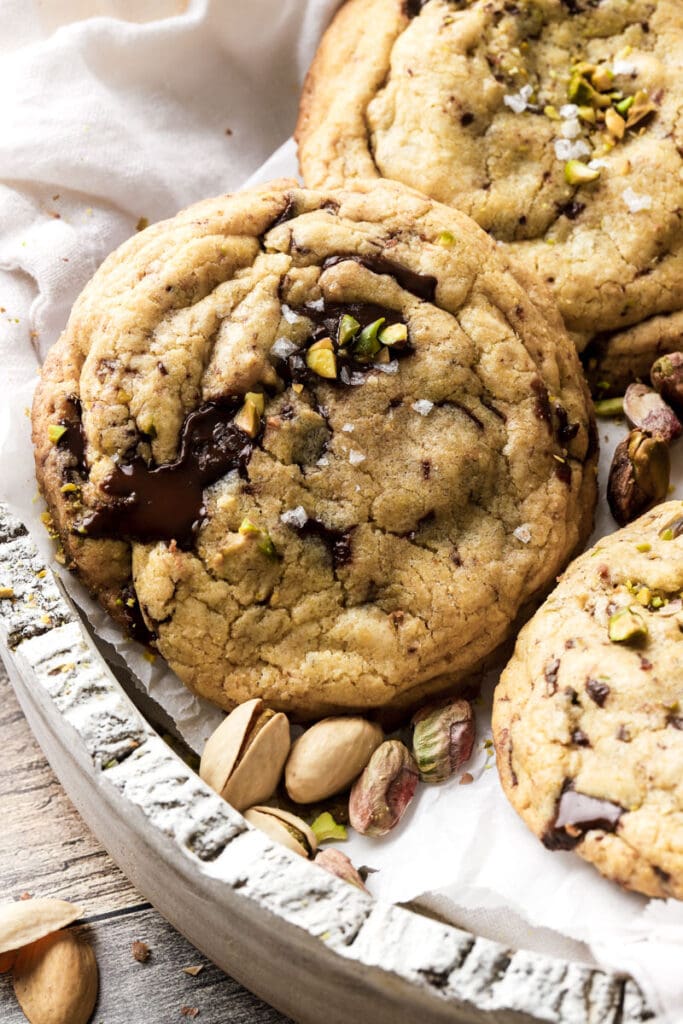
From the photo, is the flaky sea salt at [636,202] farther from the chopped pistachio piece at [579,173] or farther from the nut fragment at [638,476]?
the nut fragment at [638,476]

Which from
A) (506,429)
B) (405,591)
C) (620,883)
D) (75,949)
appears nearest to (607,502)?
(506,429)

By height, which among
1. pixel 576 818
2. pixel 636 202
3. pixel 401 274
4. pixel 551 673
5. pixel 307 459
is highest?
pixel 636 202

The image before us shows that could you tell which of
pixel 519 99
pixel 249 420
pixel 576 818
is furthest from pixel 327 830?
pixel 519 99

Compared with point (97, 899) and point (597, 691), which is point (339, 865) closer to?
point (597, 691)

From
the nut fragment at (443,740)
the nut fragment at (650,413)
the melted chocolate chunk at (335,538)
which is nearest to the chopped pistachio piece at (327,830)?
the nut fragment at (443,740)

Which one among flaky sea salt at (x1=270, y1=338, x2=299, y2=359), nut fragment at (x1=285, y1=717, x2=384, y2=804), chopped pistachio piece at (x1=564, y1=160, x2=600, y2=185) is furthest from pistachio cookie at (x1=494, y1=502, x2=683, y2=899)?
chopped pistachio piece at (x1=564, y1=160, x2=600, y2=185)

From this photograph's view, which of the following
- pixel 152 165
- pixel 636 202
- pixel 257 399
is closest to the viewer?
pixel 257 399
